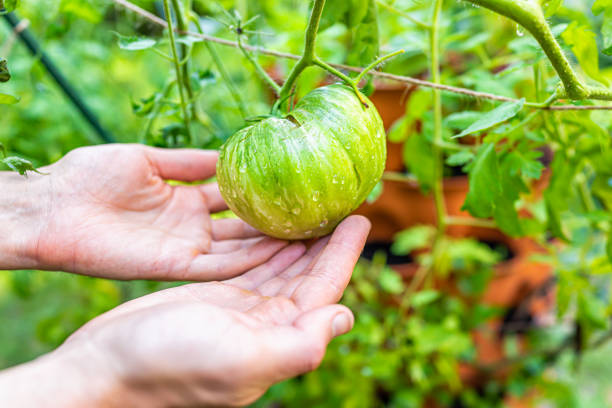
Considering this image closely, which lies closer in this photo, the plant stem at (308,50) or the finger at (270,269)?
the plant stem at (308,50)

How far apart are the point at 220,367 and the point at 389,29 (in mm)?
1273

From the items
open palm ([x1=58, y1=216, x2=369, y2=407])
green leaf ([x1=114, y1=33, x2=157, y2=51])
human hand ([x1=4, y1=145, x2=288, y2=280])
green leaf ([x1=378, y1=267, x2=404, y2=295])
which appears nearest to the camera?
open palm ([x1=58, y1=216, x2=369, y2=407])

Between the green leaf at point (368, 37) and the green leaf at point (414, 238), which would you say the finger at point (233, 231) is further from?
the green leaf at point (414, 238)

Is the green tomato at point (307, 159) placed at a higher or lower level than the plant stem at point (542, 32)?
lower

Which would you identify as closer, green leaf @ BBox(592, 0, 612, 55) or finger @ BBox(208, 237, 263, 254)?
green leaf @ BBox(592, 0, 612, 55)

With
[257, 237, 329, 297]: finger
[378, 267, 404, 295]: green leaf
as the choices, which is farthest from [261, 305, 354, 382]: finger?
[378, 267, 404, 295]: green leaf

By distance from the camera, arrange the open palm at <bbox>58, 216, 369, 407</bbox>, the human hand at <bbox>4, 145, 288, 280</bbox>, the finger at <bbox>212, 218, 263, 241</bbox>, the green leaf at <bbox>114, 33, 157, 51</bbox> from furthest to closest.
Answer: the finger at <bbox>212, 218, 263, 241</bbox> → the human hand at <bbox>4, 145, 288, 280</bbox> → the green leaf at <bbox>114, 33, 157, 51</bbox> → the open palm at <bbox>58, 216, 369, 407</bbox>

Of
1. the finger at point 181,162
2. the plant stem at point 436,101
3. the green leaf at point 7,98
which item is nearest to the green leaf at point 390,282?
the plant stem at point 436,101

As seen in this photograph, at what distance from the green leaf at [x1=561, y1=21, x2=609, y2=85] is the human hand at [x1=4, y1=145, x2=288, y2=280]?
21.8 inches

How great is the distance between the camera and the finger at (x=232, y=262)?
818mm

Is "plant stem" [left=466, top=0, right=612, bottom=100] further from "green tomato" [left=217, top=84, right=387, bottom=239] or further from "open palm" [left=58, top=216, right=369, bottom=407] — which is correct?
"open palm" [left=58, top=216, right=369, bottom=407]

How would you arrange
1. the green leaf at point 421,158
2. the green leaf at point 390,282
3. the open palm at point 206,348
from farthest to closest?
the green leaf at point 390,282 → the green leaf at point 421,158 → the open palm at point 206,348

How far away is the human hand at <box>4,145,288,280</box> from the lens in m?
0.83

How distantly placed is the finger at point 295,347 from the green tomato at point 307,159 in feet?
0.58
